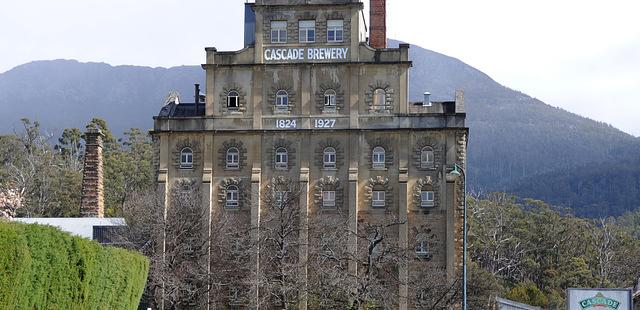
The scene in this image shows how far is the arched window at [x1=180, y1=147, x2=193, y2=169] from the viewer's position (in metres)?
73.2

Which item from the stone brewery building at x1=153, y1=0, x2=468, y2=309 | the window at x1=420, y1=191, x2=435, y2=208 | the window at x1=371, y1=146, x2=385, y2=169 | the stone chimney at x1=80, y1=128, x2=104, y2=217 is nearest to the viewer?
the stone brewery building at x1=153, y1=0, x2=468, y2=309

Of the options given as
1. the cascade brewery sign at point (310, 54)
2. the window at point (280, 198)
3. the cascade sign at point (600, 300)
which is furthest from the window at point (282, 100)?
the cascade sign at point (600, 300)

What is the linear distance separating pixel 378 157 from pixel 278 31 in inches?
379

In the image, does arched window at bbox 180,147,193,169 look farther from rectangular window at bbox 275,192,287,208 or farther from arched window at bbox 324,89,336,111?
arched window at bbox 324,89,336,111

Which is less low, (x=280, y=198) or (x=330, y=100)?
(x=330, y=100)

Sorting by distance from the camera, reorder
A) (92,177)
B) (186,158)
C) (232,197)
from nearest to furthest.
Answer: (232,197)
(186,158)
(92,177)

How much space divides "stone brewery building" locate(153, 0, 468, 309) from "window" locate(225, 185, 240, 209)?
0.08 m

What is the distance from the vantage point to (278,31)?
2889 inches

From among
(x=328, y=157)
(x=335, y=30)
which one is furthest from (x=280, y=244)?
(x=335, y=30)

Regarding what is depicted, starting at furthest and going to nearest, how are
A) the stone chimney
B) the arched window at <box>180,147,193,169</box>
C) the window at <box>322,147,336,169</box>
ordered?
the stone chimney
the arched window at <box>180,147,193,169</box>
the window at <box>322,147,336,169</box>

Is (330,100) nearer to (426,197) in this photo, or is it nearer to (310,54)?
(310,54)

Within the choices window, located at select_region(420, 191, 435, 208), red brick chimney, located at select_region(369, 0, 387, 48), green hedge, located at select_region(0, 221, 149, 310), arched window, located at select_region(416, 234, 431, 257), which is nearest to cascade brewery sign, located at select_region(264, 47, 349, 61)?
red brick chimney, located at select_region(369, 0, 387, 48)

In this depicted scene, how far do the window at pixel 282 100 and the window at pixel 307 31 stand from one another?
3.30 meters

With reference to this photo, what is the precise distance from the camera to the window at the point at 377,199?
71.6 metres
